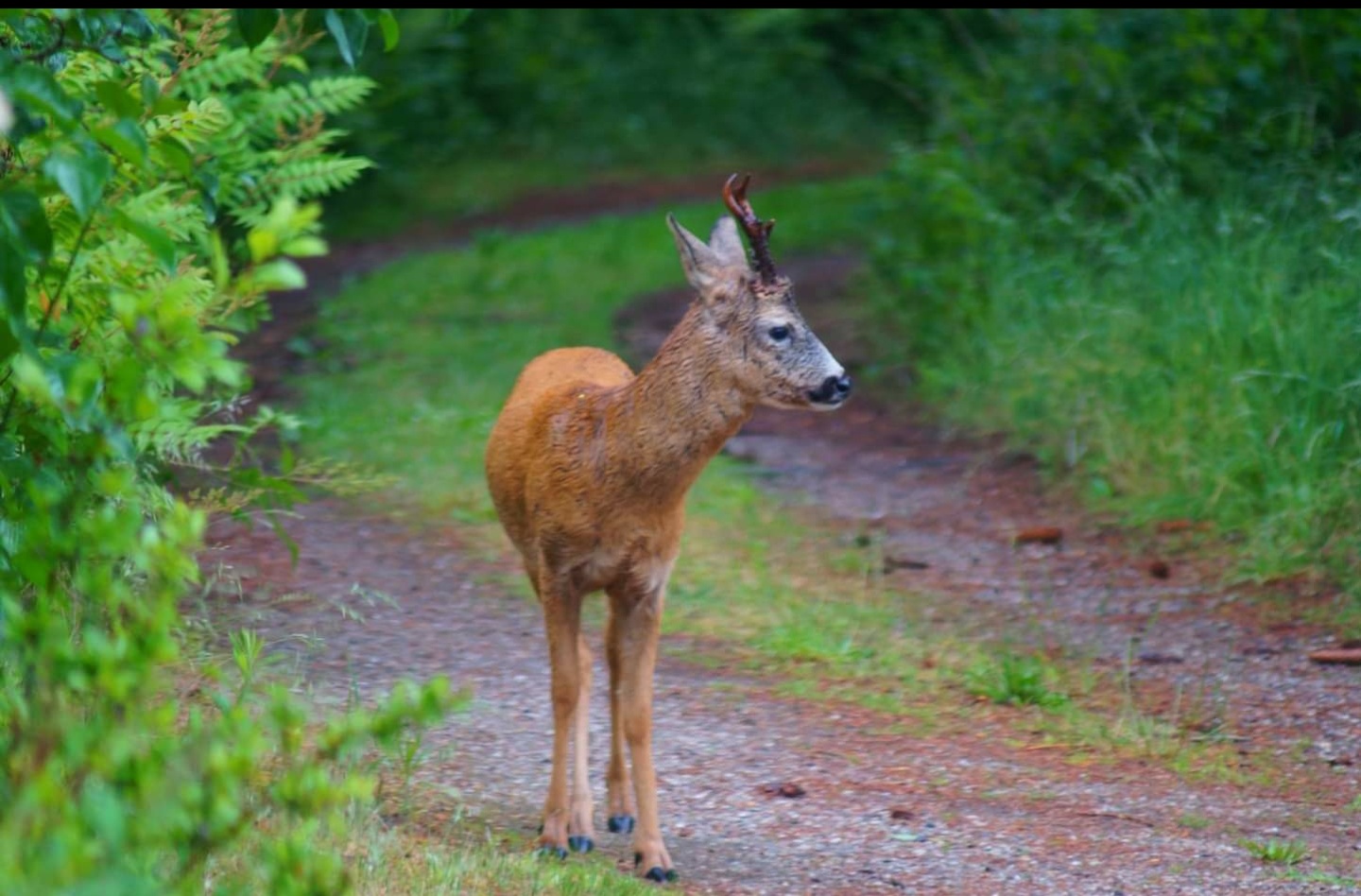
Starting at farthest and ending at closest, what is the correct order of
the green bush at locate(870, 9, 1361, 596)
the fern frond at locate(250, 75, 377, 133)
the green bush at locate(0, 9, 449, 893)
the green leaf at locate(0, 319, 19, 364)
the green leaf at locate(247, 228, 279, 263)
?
the green bush at locate(870, 9, 1361, 596)
the fern frond at locate(250, 75, 377, 133)
the green leaf at locate(0, 319, 19, 364)
the green leaf at locate(247, 228, 279, 263)
the green bush at locate(0, 9, 449, 893)

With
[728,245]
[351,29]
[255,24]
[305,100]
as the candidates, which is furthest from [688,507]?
[255,24]

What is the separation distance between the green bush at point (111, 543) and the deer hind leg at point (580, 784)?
2.56 feet

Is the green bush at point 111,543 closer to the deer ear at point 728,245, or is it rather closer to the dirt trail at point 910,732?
the dirt trail at point 910,732

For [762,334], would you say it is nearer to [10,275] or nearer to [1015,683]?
[1015,683]

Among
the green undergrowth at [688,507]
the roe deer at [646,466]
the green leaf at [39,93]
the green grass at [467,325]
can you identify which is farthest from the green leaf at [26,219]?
the green grass at [467,325]

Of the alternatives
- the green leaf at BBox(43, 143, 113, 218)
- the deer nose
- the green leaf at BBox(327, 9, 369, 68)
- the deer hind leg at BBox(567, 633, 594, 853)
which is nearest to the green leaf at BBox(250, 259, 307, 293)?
the green leaf at BBox(43, 143, 113, 218)

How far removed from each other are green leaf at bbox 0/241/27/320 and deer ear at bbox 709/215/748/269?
8.53ft

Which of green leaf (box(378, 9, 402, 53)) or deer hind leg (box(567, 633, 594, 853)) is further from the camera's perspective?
deer hind leg (box(567, 633, 594, 853))

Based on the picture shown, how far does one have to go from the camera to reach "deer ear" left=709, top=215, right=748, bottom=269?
5.77m

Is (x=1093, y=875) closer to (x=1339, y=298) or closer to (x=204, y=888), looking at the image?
(x=204, y=888)

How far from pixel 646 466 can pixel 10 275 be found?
231 cm

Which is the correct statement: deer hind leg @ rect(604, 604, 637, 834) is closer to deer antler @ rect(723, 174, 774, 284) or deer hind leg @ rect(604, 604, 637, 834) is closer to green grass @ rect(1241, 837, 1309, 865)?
deer antler @ rect(723, 174, 774, 284)

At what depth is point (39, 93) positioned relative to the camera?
3.57 metres

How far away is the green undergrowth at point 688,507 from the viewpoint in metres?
7.38
